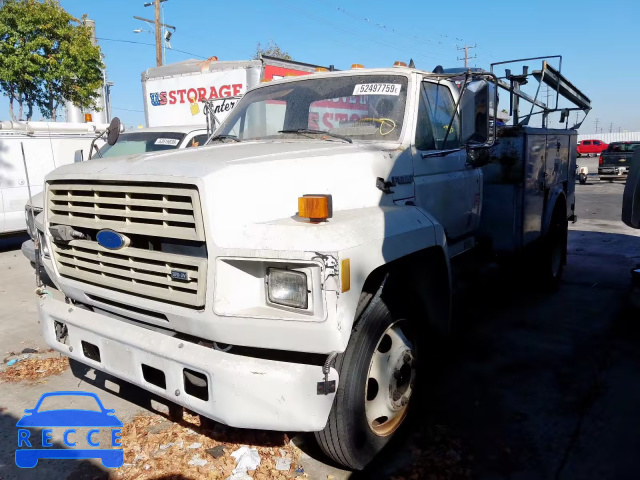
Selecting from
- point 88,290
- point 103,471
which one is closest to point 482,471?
point 103,471

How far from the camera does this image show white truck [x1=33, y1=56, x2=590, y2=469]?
7.83ft

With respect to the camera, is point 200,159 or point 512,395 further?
point 512,395

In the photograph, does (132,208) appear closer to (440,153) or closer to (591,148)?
(440,153)

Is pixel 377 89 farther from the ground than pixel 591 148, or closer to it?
farther from the ground

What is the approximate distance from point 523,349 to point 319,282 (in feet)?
9.99

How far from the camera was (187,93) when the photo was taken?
1012 cm

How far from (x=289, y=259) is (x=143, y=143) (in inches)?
233

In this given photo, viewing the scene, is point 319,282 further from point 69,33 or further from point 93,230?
point 69,33

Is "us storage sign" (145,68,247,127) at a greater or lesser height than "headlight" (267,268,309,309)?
greater

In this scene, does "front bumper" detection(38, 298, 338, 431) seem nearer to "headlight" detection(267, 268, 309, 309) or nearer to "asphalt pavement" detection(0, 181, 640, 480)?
"headlight" detection(267, 268, 309, 309)

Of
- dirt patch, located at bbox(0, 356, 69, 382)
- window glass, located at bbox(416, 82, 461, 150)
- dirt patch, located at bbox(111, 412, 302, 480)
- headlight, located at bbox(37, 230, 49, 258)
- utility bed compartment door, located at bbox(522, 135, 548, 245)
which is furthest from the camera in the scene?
utility bed compartment door, located at bbox(522, 135, 548, 245)

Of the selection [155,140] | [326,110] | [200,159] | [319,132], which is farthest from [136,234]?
[155,140]

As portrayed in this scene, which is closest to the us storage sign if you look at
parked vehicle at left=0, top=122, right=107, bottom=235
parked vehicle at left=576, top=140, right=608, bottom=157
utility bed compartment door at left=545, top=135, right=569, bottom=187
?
parked vehicle at left=0, top=122, right=107, bottom=235

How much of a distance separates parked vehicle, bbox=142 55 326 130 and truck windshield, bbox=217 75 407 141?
4500mm
